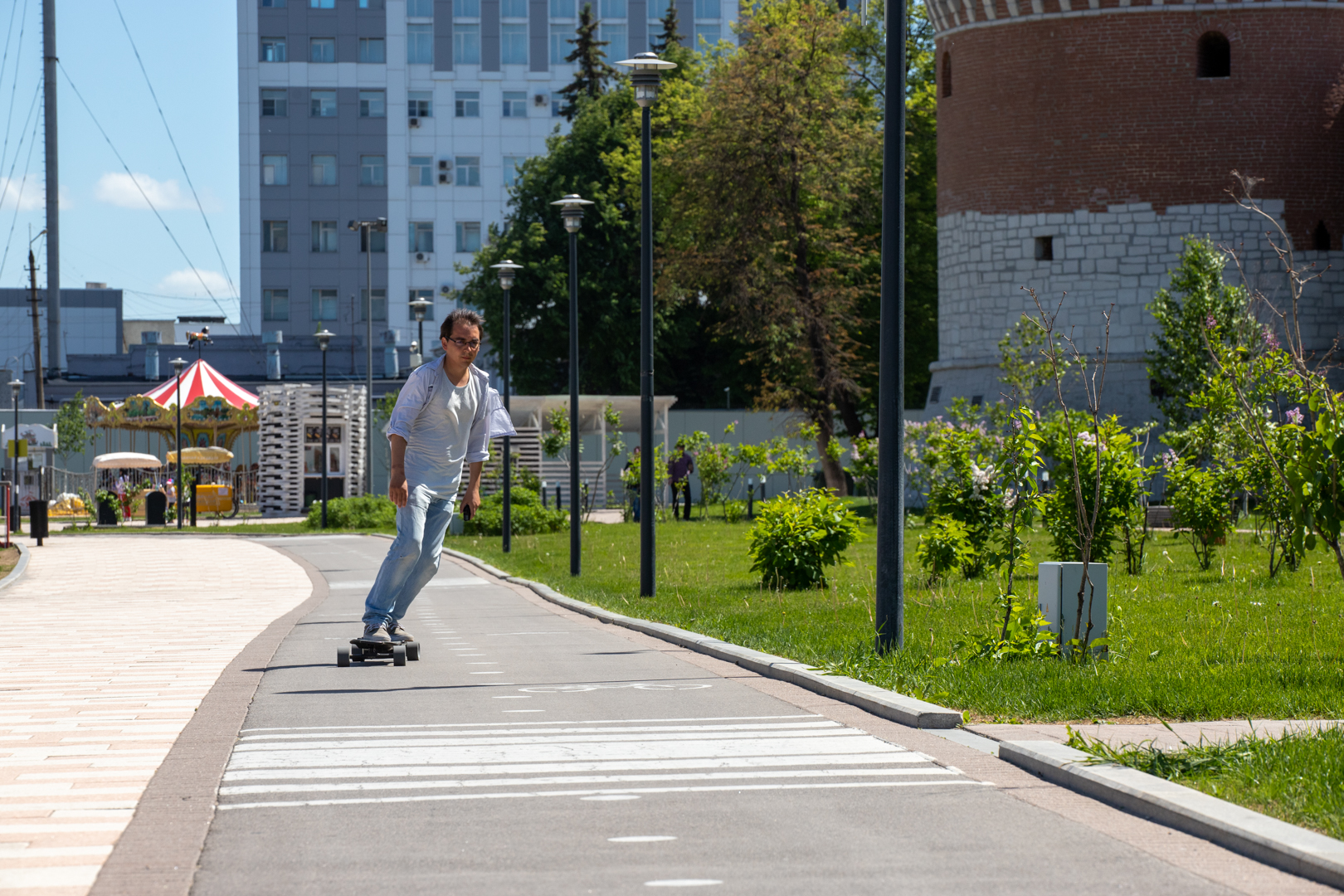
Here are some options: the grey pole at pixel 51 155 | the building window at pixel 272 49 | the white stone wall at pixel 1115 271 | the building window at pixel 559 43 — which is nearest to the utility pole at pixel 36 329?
the grey pole at pixel 51 155

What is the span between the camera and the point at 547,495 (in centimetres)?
4825

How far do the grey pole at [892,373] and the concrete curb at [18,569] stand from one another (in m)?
14.7

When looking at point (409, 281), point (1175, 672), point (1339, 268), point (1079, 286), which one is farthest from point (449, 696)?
point (409, 281)

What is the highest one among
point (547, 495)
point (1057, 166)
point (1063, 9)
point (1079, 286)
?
point (1063, 9)

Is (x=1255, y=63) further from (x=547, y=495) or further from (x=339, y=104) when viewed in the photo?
(x=339, y=104)

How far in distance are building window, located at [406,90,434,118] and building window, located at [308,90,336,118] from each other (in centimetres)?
380

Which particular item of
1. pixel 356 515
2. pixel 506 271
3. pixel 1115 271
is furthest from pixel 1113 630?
pixel 356 515

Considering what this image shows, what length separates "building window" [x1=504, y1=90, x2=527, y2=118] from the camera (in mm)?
82688

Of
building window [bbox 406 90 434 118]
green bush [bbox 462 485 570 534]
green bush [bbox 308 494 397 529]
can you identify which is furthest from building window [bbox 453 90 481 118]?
green bush [bbox 462 485 570 534]

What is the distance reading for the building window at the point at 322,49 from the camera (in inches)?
3167

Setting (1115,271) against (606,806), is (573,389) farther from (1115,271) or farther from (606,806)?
(1115,271)

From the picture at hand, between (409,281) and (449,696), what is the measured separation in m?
74.2

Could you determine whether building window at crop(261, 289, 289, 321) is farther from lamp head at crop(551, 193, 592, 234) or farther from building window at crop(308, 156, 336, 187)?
lamp head at crop(551, 193, 592, 234)

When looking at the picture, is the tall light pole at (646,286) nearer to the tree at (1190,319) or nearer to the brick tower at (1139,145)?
the tree at (1190,319)
